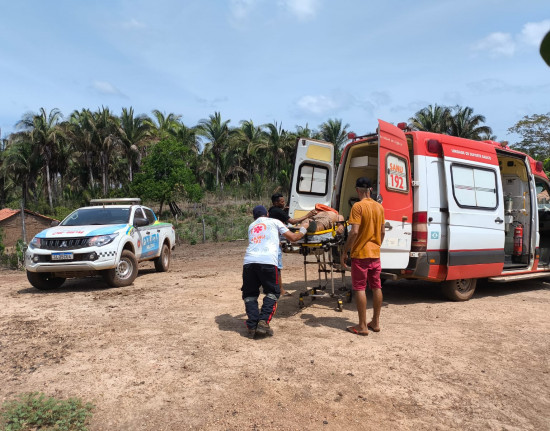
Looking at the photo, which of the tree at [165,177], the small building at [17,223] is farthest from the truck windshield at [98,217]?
the small building at [17,223]

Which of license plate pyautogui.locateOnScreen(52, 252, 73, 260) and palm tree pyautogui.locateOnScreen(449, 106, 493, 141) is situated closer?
license plate pyautogui.locateOnScreen(52, 252, 73, 260)

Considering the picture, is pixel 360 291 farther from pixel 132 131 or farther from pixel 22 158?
pixel 22 158

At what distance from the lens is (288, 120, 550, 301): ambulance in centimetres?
628

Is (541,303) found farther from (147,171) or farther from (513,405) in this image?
(147,171)

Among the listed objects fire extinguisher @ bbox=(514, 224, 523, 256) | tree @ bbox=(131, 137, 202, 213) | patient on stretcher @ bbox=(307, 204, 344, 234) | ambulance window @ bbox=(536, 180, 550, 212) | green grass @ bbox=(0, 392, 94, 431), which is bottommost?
green grass @ bbox=(0, 392, 94, 431)

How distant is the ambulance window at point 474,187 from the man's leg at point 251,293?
355 centimetres

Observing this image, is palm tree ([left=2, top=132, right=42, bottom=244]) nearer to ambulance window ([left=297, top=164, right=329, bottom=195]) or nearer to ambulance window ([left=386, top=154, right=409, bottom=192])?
ambulance window ([left=297, top=164, right=329, bottom=195])

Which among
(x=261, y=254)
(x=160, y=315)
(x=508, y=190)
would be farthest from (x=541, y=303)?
(x=160, y=315)

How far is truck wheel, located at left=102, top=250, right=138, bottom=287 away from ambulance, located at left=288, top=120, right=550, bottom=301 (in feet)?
11.3

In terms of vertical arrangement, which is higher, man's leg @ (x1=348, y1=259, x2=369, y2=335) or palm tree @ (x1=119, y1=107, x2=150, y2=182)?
palm tree @ (x1=119, y1=107, x2=150, y2=182)

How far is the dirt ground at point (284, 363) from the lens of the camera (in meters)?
3.32

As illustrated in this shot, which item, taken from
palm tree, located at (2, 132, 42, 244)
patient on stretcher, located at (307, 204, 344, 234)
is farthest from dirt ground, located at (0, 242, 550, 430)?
palm tree, located at (2, 132, 42, 244)

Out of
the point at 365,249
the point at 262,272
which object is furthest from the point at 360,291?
the point at 262,272

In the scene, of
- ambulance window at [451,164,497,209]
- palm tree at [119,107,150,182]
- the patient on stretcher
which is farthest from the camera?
palm tree at [119,107,150,182]
